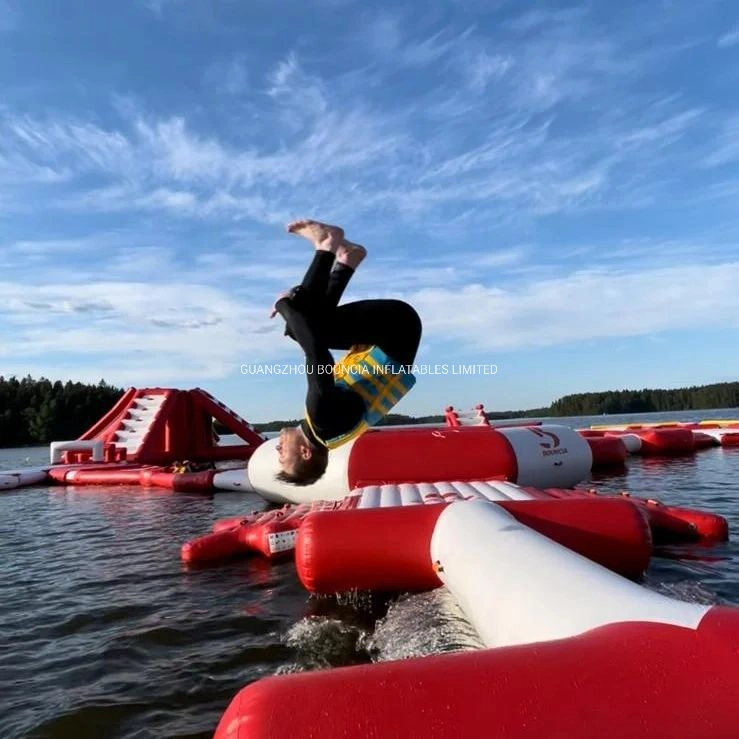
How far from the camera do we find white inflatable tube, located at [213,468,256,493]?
13.2 metres

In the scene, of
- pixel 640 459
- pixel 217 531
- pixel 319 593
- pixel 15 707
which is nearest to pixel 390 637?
pixel 319 593

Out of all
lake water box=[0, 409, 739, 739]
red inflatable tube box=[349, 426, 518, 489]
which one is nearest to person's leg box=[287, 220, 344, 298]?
lake water box=[0, 409, 739, 739]

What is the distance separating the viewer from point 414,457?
8.60m

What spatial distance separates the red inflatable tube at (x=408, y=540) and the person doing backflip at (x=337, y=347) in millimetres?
1399

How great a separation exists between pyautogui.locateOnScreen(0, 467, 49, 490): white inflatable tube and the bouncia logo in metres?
12.2

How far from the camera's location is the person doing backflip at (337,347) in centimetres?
345

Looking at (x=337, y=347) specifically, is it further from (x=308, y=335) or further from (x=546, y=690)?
(x=546, y=690)

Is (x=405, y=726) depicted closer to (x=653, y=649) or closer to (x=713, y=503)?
(x=653, y=649)

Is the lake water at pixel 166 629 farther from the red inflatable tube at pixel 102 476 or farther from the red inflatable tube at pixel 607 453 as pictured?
the red inflatable tube at pixel 102 476

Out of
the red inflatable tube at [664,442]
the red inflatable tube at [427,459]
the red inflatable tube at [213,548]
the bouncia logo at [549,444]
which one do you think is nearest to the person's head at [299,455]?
the red inflatable tube at [213,548]

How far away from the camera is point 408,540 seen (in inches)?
200

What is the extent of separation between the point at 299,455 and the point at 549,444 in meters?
6.81

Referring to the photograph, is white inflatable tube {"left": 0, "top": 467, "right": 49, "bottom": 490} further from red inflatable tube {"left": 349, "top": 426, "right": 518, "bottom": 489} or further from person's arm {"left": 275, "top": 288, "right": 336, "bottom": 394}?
person's arm {"left": 275, "top": 288, "right": 336, "bottom": 394}

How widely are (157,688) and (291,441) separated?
1607 millimetres
